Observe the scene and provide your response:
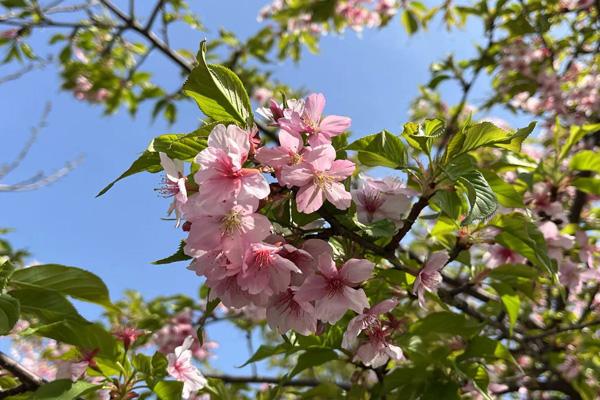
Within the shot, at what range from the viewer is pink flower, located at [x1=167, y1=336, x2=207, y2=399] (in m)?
1.33

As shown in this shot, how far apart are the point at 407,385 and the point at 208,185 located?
3.01 feet

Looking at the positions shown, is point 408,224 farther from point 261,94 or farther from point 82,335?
point 261,94

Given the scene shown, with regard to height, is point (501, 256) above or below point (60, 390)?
above

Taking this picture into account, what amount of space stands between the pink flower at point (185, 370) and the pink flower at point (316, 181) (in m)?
0.77

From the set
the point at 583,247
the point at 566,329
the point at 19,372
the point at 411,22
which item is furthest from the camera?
the point at 411,22

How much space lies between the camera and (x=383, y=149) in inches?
38.0

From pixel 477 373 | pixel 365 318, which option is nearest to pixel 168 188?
pixel 365 318

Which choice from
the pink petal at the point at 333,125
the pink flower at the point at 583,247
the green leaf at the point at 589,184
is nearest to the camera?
the pink petal at the point at 333,125

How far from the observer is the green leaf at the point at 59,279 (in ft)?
3.93

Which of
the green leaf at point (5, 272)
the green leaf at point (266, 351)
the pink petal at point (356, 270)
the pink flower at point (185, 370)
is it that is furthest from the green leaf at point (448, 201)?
the green leaf at point (5, 272)

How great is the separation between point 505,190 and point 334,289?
534mm

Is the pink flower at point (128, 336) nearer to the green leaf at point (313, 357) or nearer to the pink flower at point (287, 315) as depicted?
the green leaf at point (313, 357)

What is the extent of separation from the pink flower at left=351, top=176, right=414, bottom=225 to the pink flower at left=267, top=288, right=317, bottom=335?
24 cm

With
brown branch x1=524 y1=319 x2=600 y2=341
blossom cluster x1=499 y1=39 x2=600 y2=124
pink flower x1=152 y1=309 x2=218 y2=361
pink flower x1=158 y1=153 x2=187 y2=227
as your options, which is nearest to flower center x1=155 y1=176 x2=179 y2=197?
pink flower x1=158 y1=153 x2=187 y2=227
